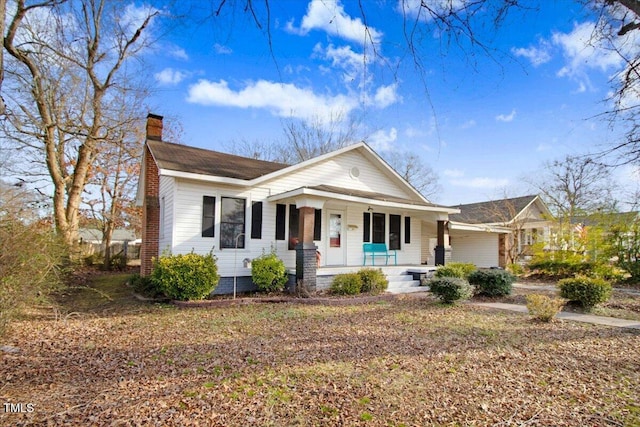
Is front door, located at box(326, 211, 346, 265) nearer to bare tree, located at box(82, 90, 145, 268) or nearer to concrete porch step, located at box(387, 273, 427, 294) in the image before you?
concrete porch step, located at box(387, 273, 427, 294)

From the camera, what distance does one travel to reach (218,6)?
2871mm

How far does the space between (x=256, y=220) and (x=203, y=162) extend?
9.07 feet

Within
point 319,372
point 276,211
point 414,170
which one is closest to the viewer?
point 319,372

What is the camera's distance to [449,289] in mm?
9211

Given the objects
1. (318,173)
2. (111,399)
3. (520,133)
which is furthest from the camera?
(318,173)

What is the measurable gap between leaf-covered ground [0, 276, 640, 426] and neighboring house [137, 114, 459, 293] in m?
3.32

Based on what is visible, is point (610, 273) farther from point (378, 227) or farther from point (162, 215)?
point (162, 215)

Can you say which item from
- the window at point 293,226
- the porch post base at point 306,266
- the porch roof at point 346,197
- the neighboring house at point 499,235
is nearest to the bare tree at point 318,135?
the neighboring house at point 499,235

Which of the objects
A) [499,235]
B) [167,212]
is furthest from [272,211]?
[499,235]

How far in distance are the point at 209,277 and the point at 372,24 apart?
789cm

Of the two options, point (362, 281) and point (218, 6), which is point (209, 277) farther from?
point (218, 6)

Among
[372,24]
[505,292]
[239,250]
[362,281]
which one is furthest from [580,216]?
[372,24]

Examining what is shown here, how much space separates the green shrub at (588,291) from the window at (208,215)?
989 cm

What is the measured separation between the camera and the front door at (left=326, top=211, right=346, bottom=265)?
42.6 feet
